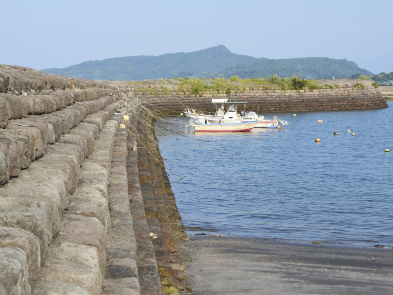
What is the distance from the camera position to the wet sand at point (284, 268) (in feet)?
22.2

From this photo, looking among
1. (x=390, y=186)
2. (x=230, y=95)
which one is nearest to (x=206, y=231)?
(x=390, y=186)

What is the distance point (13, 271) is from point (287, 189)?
1607 centimetres

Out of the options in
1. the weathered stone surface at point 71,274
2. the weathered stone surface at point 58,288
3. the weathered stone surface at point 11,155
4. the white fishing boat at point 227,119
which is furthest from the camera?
the white fishing boat at point 227,119

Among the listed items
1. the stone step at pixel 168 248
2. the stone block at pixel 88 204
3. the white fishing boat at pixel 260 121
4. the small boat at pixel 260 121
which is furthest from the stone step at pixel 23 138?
the white fishing boat at pixel 260 121

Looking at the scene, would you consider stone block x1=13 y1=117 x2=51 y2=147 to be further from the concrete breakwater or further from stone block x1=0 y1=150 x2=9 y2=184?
stone block x1=0 y1=150 x2=9 y2=184

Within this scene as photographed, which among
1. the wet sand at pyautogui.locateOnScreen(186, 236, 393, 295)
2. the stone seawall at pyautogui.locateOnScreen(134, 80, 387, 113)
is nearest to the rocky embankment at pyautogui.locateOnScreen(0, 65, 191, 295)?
the wet sand at pyautogui.locateOnScreen(186, 236, 393, 295)

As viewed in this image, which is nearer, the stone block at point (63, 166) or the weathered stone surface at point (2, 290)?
the weathered stone surface at point (2, 290)

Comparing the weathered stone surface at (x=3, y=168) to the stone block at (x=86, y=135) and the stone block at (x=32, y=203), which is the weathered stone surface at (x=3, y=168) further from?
the stone block at (x=86, y=135)

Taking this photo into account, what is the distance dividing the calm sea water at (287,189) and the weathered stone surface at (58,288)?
5413mm

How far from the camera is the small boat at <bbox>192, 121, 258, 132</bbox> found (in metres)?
37.9

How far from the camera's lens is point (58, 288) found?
6.93 ft

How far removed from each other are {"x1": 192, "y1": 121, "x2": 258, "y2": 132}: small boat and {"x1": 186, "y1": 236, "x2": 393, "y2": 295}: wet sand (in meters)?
28.3

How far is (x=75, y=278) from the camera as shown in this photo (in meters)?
2.26

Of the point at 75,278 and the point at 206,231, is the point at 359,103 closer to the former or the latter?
the point at 206,231
